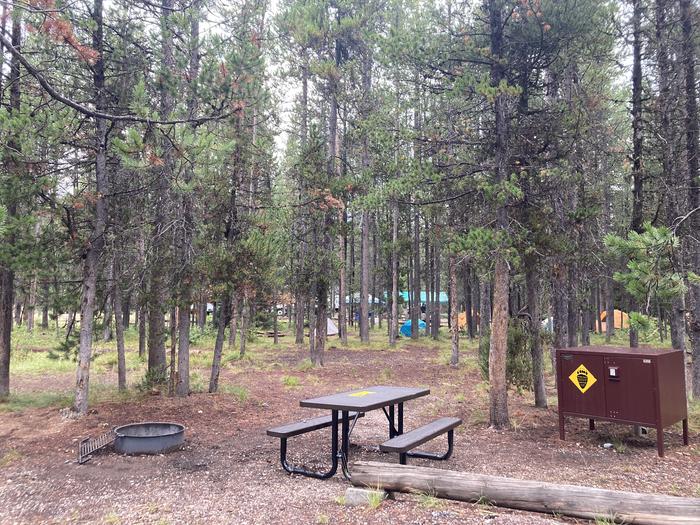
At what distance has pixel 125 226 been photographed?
9367mm

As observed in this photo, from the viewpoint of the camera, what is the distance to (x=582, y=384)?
7.09m

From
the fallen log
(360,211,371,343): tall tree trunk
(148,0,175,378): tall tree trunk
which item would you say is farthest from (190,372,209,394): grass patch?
(360,211,371,343): tall tree trunk

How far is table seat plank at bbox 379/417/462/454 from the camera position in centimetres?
515

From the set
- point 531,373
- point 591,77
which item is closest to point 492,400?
point 531,373

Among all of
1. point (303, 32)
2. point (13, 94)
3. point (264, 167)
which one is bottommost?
point (264, 167)

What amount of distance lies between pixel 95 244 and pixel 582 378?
26.1 feet

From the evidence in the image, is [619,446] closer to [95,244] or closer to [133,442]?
[133,442]

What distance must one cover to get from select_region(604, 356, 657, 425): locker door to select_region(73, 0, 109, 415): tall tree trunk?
7.89 meters

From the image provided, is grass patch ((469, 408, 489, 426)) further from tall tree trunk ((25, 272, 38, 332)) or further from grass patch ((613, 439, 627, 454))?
tall tree trunk ((25, 272, 38, 332))

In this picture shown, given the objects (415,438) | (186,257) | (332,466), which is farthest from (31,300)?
(415,438)

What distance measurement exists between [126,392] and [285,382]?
3766 mm

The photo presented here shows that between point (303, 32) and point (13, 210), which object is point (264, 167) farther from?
point (303, 32)

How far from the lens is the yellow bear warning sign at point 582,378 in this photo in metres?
7.02

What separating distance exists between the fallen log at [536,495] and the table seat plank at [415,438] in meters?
0.40
